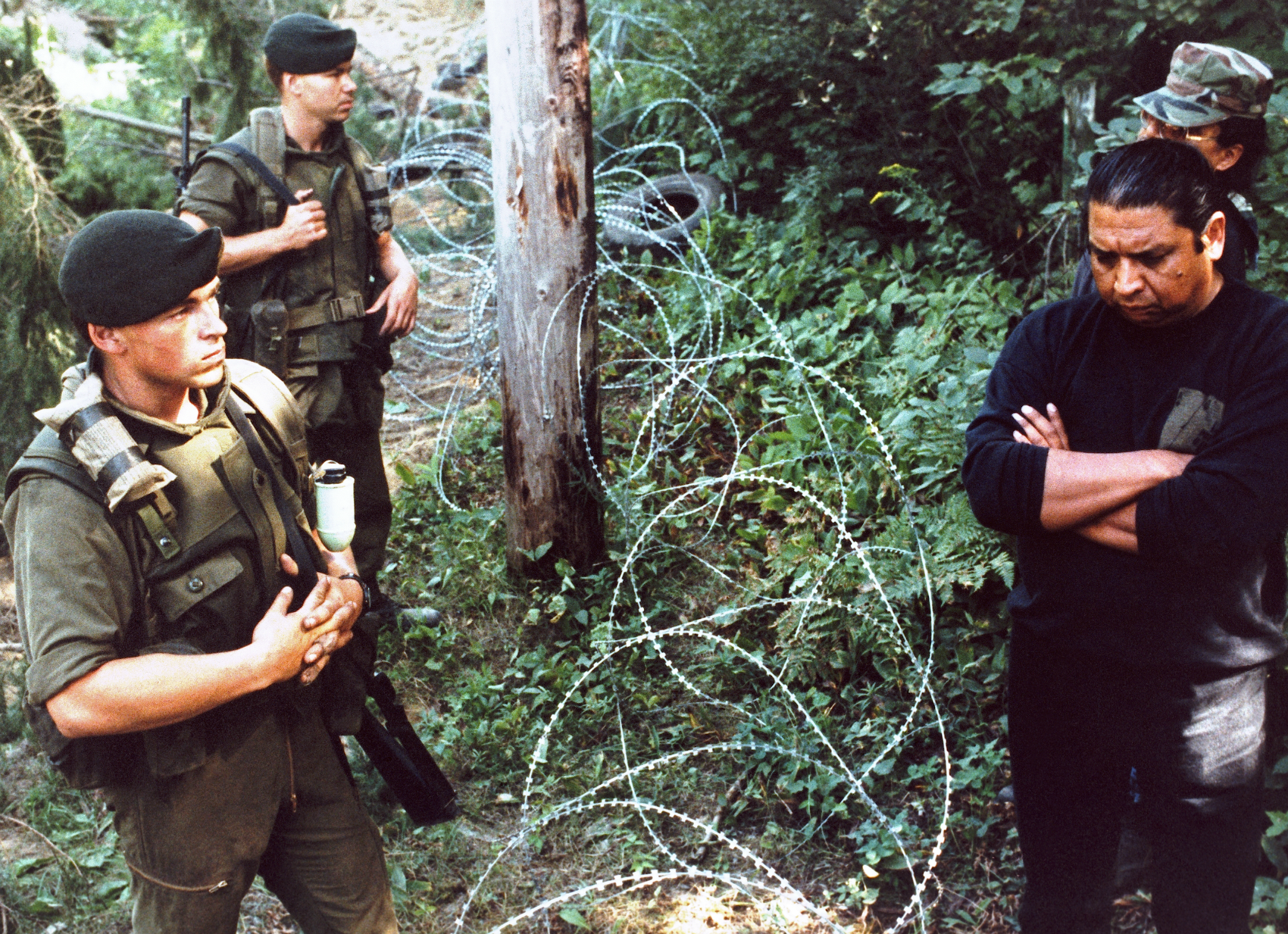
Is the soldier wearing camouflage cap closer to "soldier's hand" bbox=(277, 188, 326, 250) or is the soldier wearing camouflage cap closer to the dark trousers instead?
the dark trousers

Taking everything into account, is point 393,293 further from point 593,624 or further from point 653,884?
point 653,884

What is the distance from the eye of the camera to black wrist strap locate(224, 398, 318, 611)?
238 cm

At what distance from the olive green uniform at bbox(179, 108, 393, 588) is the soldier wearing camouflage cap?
2687 mm

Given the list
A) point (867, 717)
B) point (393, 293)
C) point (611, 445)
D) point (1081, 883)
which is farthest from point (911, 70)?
point (1081, 883)

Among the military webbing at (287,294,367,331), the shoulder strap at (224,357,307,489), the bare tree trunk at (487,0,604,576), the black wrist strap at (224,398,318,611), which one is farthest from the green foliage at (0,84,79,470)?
the black wrist strap at (224,398,318,611)

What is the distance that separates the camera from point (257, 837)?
92.0 inches

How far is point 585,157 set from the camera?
4211 mm

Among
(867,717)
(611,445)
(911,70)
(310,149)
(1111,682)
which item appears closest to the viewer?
(1111,682)

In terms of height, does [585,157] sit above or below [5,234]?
above

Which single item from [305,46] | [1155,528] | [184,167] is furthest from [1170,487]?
[184,167]

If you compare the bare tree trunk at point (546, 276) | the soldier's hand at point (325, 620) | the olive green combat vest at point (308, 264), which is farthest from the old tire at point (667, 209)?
the soldier's hand at point (325, 620)

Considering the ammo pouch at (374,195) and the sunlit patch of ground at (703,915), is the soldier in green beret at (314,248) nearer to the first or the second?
the ammo pouch at (374,195)

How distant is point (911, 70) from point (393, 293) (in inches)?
145

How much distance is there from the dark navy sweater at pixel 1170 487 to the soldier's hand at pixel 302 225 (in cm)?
264
